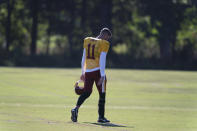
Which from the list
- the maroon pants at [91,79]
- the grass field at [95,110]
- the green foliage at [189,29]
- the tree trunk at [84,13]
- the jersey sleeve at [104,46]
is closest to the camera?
the grass field at [95,110]

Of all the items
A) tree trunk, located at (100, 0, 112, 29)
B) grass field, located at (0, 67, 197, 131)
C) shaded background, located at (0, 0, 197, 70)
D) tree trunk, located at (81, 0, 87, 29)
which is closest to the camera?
grass field, located at (0, 67, 197, 131)

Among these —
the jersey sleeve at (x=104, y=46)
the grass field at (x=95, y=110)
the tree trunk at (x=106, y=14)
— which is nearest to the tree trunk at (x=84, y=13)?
the tree trunk at (x=106, y=14)

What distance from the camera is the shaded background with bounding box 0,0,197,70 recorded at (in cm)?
5812

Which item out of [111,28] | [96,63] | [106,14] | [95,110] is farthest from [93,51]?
[106,14]

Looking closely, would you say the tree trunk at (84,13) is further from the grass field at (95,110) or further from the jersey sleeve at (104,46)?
the jersey sleeve at (104,46)

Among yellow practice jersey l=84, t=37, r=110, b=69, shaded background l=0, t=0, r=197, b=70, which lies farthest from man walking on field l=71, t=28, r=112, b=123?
shaded background l=0, t=0, r=197, b=70

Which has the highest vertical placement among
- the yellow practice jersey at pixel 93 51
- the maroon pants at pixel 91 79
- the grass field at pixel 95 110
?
the yellow practice jersey at pixel 93 51

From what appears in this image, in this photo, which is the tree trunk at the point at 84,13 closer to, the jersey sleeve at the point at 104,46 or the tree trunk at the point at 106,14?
the tree trunk at the point at 106,14

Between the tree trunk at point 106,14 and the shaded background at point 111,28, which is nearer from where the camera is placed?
the shaded background at point 111,28

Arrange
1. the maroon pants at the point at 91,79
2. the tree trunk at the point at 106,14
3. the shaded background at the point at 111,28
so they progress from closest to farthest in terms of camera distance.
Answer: the maroon pants at the point at 91,79 < the shaded background at the point at 111,28 < the tree trunk at the point at 106,14

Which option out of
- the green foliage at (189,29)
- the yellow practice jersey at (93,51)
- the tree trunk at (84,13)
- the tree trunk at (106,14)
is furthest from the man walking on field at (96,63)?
the tree trunk at (84,13)

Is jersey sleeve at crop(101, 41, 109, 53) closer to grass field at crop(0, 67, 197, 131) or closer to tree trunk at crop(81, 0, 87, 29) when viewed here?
grass field at crop(0, 67, 197, 131)

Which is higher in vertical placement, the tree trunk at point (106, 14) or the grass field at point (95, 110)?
the tree trunk at point (106, 14)

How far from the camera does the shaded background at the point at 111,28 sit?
58125 millimetres
